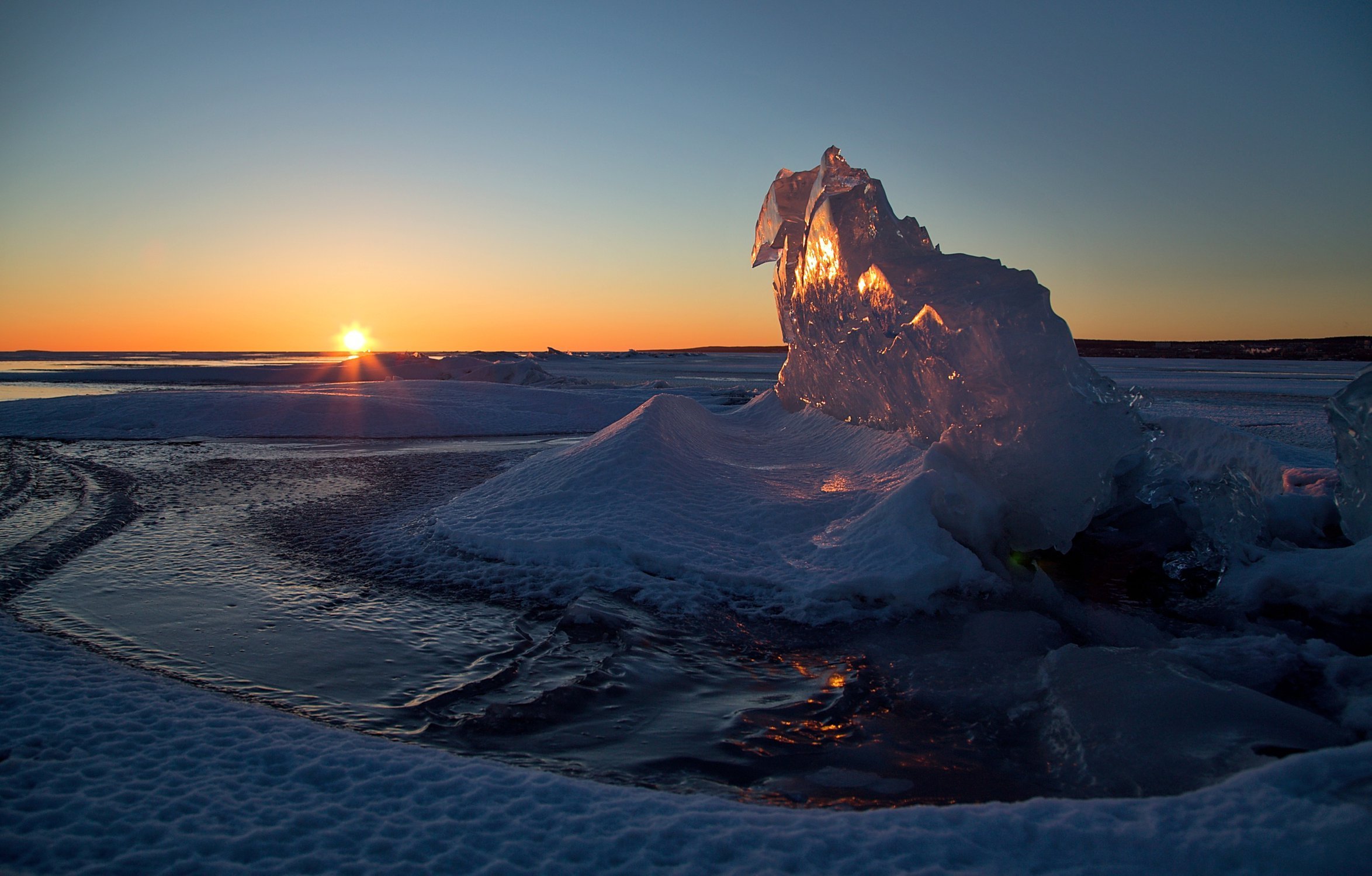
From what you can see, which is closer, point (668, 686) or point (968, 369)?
point (668, 686)

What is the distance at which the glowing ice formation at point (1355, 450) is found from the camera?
3836 mm

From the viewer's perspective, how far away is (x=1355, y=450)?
3936 mm

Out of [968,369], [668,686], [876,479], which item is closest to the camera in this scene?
[668,686]

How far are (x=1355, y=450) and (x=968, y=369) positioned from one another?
201 centimetres

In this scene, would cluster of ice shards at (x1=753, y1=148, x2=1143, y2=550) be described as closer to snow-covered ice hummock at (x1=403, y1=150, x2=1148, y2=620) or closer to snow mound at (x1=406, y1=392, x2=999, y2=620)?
snow-covered ice hummock at (x1=403, y1=150, x2=1148, y2=620)

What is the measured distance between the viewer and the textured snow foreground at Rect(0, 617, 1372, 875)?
1.68m

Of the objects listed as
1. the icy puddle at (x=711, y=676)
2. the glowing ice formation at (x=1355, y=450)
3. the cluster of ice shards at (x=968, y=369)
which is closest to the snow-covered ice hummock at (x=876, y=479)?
the cluster of ice shards at (x=968, y=369)

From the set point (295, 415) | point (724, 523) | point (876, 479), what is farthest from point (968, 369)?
point (295, 415)

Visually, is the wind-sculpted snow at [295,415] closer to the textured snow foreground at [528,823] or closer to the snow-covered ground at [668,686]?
the snow-covered ground at [668,686]

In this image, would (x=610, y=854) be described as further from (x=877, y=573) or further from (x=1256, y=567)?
(x=1256, y=567)

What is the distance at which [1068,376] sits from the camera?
4.29 m

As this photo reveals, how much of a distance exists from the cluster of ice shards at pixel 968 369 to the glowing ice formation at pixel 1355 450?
38.0 inches

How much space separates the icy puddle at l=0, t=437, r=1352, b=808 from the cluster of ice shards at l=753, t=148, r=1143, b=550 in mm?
724

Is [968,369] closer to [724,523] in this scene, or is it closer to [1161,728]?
[724,523]
